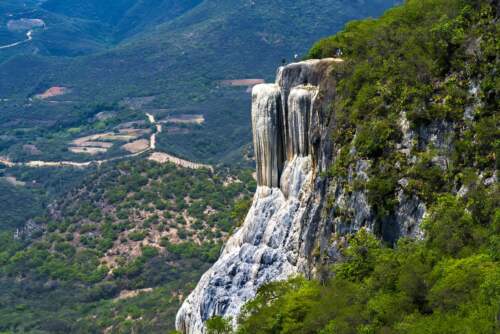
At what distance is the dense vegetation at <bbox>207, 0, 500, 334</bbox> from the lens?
2228 centimetres

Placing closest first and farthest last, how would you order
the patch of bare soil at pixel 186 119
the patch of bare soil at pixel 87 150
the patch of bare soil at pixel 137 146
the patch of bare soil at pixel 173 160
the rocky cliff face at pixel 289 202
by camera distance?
the rocky cliff face at pixel 289 202
the patch of bare soil at pixel 173 160
the patch of bare soil at pixel 137 146
the patch of bare soil at pixel 87 150
the patch of bare soil at pixel 186 119

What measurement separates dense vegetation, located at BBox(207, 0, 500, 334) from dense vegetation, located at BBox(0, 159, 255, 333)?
42062 mm

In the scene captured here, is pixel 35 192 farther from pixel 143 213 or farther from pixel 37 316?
Answer: pixel 37 316

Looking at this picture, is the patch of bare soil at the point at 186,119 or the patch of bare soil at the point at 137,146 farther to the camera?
the patch of bare soil at the point at 186,119

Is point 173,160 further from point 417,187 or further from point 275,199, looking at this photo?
point 417,187

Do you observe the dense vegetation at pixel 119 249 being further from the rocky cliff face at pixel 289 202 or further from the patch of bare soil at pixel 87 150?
the patch of bare soil at pixel 87 150

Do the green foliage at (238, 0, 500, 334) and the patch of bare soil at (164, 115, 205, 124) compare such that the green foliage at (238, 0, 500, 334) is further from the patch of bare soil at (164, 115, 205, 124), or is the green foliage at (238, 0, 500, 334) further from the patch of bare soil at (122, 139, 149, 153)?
the patch of bare soil at (164, 115, 205, 124)

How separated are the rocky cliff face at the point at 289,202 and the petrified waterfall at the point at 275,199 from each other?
0.04m


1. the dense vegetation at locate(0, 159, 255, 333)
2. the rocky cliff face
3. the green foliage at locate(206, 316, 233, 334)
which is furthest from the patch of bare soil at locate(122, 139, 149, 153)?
the green foliage at locate(206, 316, 233, 334)

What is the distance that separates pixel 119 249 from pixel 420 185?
230 feet

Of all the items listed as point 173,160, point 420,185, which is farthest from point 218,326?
point 173,160

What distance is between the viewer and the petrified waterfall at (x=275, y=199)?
32.7m

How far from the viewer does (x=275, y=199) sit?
115 ft

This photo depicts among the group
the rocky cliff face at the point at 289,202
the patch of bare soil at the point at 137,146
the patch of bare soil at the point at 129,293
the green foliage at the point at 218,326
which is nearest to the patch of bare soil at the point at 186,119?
the patch of bare soil at the point at 137,146
